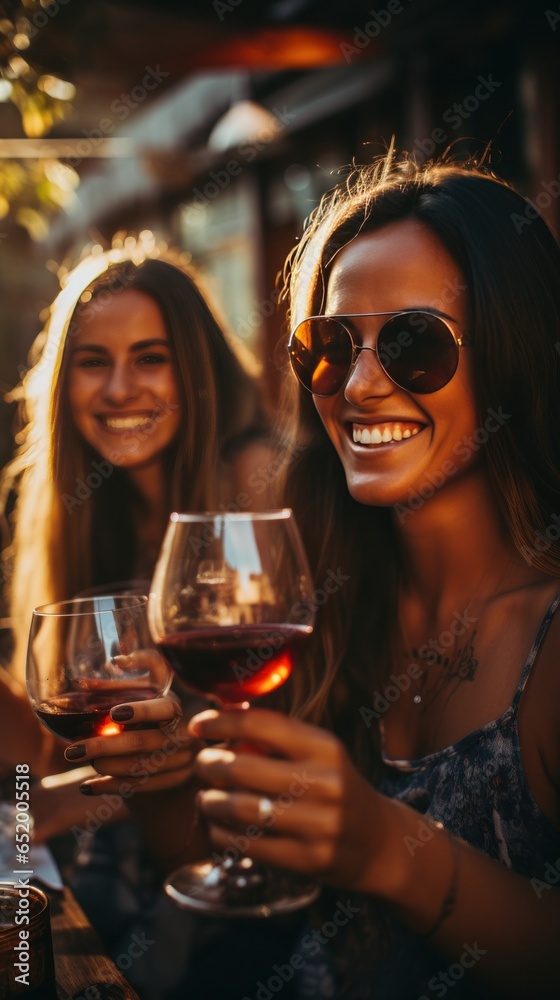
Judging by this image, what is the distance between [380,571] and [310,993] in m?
0.78

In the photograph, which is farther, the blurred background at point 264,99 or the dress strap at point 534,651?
the blurred background at point 264,99

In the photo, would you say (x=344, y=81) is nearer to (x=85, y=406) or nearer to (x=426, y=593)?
(x=85, y=406)

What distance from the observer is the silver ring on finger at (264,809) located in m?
0.78

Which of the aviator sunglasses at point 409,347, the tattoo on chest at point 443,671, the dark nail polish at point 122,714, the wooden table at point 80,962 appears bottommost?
the wooden table at point 80,962

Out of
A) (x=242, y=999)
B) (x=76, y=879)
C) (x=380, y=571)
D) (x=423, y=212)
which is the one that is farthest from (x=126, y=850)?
(x=423, y=212)

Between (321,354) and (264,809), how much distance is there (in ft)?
2.88

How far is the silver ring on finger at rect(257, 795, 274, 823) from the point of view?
0.78 metres

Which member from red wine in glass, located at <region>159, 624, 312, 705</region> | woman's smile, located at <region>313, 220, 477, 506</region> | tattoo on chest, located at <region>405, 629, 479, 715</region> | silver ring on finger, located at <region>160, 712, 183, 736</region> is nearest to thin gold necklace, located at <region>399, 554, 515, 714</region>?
tattoo on chest, located at <region>405, 629, 479, 715</region>

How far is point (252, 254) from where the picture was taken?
774 cm

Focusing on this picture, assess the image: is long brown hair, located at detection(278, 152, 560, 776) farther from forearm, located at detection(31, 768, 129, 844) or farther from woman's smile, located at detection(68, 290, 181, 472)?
forearm, located at detection(31, 768, 129, 844)

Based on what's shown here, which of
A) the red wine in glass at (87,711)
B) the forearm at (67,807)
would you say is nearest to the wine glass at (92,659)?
the red wine in glass at (87,711)

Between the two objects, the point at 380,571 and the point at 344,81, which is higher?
the point at 344,81

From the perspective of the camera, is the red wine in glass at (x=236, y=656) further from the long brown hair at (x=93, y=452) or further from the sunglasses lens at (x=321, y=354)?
the long brown hair at (x=93, y=452)

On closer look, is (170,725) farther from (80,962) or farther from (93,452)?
(93,452)
